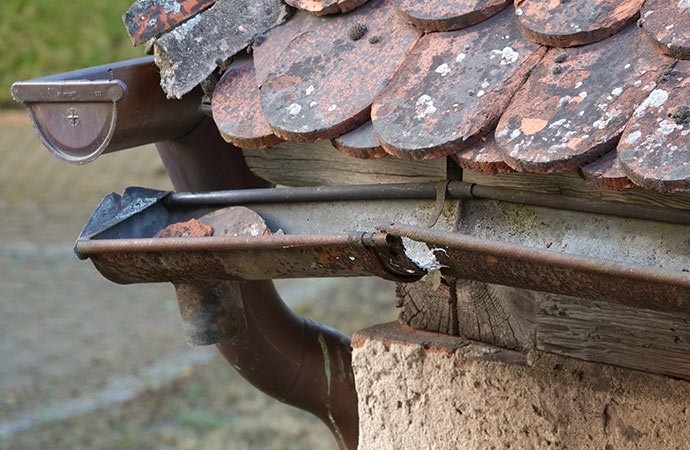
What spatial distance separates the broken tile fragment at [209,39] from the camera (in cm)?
148

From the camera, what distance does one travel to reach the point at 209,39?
4.90 ft

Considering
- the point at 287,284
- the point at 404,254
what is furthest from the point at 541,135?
the point at 287,284

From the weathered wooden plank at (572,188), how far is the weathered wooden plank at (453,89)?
133mm

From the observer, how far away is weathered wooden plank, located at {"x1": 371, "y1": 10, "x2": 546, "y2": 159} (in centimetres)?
117

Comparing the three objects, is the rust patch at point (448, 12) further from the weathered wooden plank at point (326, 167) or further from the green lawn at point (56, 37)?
the green lawn at point (56, 37)

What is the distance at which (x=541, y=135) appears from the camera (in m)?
1.11

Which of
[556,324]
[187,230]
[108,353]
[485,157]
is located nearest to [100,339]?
[108,353]

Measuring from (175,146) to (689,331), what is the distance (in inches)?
39.9

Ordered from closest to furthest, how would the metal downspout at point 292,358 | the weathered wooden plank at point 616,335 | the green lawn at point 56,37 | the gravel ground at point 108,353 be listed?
the weathered wooden plank at point 616,335 → the metal downspout at point 292,358 → the gravel ground at point 108,353 → the green lawn at point 56,37

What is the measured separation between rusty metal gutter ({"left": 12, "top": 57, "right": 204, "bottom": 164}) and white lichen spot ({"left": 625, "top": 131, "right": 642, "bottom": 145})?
2.61 ft

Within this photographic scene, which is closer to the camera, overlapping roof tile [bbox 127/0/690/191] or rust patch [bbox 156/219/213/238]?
overlapping roof tile [bbox 127/0/690/191]

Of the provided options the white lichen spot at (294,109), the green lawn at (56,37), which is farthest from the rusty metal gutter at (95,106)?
the green lawn at (56,37)

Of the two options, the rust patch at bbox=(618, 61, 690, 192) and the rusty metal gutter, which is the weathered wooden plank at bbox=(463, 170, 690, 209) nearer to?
the rust patch at bbox=(618, 61, 690, 192)

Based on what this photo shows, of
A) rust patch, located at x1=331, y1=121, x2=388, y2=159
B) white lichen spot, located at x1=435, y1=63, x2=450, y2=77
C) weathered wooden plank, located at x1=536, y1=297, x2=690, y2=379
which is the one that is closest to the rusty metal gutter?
rust patch, located at x1=331, y1=121, x2=388, y2=159
